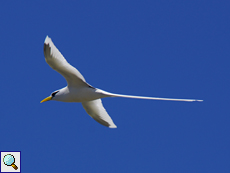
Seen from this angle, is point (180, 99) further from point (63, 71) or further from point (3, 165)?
point (3, 165)

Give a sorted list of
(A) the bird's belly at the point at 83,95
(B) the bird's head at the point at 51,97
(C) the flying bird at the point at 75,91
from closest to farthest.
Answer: (C) the flying bird at the point at 75,91 < (A) the bird's belly at the point at 83,95 < (B) the bird's head at the point at 51,97

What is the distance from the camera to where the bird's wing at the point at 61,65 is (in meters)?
12.8

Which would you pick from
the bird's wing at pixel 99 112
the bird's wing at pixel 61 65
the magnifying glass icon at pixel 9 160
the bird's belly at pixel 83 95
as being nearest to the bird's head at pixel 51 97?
the bird's belly at pixel 83 95

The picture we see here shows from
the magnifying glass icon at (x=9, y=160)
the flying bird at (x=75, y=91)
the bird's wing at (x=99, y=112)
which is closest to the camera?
the flying bird at (x=75, y=91)

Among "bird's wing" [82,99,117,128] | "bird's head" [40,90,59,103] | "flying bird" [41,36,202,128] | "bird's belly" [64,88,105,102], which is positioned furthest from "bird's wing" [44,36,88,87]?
"bird's wing" [82,99,117,128]

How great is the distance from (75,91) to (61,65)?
1.42m

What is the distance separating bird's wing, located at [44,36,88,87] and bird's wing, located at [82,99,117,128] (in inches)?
83.1

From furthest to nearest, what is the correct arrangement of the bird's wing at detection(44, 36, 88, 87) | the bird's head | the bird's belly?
the bird's head
the bird's belly
the bird's wing at detection(44, 36, 88, 87)

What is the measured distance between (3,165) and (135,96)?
5590 millimetres

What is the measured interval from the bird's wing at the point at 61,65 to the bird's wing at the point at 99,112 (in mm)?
2110

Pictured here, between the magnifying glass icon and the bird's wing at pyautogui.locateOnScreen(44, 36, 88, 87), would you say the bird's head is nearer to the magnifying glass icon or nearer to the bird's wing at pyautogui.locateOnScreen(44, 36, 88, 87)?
the bird's wing at pyautogui.locateOnScreen(44, 36, 88, 87)

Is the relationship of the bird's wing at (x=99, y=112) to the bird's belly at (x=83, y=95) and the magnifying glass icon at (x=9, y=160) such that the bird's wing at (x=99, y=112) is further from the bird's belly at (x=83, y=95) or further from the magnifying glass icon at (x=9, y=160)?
the magnifying glass icon at (x=9, y=160)

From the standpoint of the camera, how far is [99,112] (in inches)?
647

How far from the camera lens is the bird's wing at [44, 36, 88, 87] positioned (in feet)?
42.0
